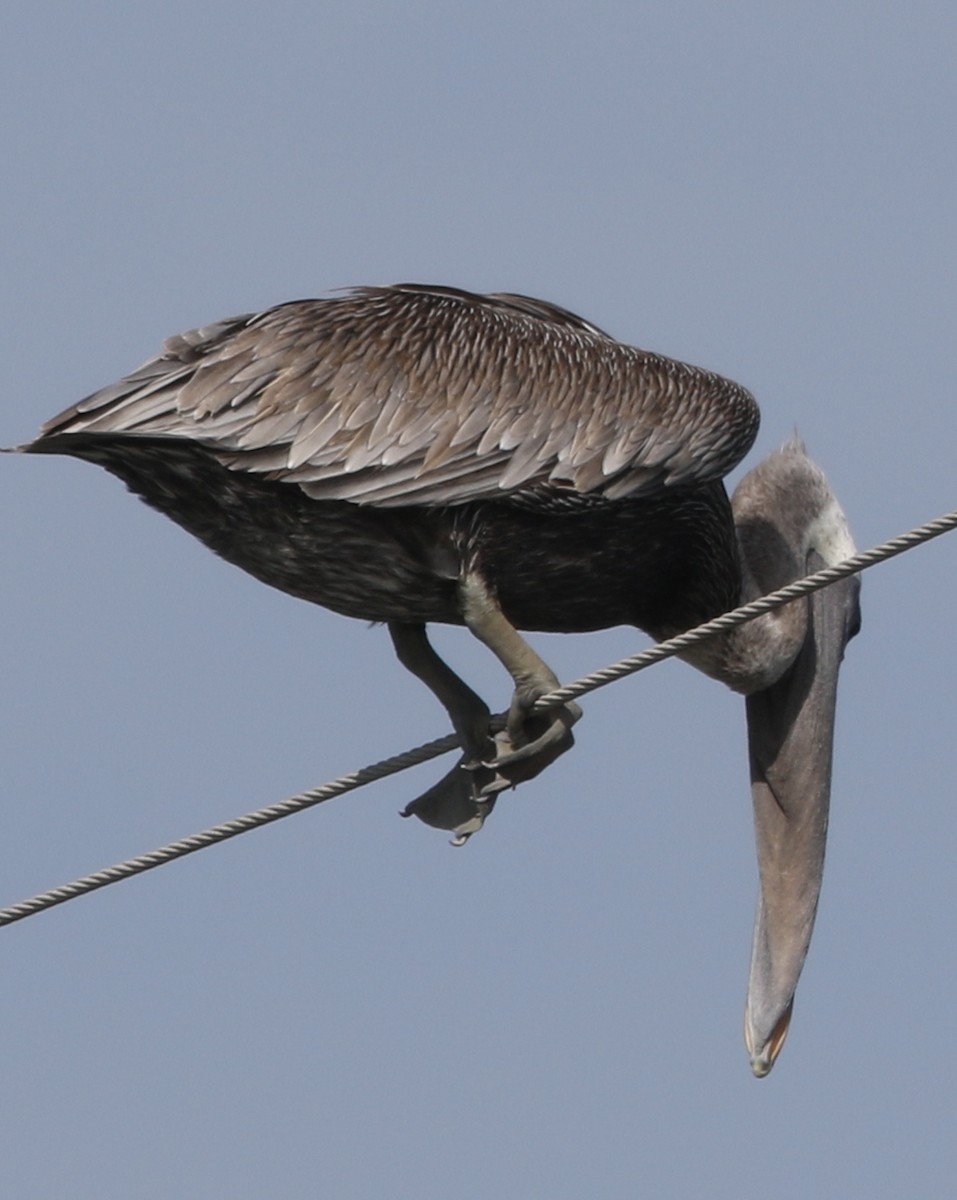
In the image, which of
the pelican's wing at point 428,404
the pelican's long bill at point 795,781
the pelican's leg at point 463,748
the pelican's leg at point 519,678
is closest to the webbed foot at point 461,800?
the pelican's leg at point 463,748

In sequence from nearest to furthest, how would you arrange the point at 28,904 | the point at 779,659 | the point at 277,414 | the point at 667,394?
the point at 28,904 < the point at 277,414 < the point at 667,394 < the point at 779,659

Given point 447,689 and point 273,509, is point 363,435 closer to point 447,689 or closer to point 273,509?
point 273,509

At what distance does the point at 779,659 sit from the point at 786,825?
0.60 metres

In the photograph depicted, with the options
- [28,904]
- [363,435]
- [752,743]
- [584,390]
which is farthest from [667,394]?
[28,904]

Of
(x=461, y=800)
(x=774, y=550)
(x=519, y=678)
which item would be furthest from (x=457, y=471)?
(x=774, y=550)

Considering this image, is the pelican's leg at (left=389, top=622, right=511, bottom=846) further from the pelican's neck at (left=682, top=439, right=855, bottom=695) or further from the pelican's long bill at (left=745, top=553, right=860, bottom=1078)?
the pelican's long bill at (left=745, top=553, right=860, bottom=1078)

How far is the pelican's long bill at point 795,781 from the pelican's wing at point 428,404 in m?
1.36

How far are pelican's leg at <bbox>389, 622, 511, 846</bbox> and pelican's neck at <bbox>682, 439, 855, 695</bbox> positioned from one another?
1.01 metres

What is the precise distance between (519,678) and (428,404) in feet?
2.90

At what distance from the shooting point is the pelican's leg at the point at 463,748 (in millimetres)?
10344

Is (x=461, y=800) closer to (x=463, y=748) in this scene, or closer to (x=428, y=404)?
(x=463, y=748)

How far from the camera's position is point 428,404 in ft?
32.5

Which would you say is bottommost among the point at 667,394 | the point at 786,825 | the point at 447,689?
the point at 786,825

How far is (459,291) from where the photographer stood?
10.4m
